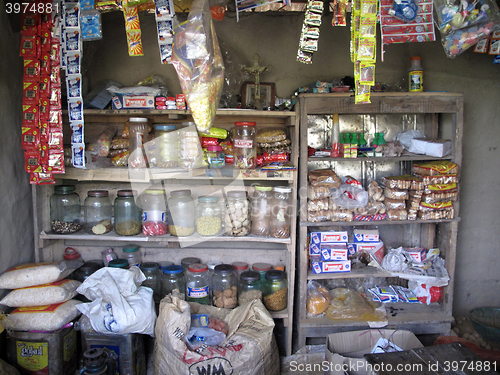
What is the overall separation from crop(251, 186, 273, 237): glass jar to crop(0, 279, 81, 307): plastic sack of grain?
1201 millimetres

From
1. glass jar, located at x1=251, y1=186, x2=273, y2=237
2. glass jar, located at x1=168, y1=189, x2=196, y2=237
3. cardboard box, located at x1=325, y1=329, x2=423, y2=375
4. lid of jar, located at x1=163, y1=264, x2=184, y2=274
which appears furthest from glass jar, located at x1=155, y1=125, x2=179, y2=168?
cardboard box, located at x1=325, y1=329, x2=423, y2=375

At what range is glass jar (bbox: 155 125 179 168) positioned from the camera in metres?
2.31

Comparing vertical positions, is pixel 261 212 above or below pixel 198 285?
above

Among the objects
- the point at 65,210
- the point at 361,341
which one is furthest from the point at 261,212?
the point at 65,210

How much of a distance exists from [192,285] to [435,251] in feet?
5.63

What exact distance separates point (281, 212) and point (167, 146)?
2.79 feet

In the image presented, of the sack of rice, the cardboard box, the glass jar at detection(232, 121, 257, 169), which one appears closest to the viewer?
the sack of rice

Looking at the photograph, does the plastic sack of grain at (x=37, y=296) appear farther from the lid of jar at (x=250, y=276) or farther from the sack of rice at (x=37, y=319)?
the lid of jar at (x=250, y=276)

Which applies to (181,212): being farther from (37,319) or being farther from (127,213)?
(37,319)

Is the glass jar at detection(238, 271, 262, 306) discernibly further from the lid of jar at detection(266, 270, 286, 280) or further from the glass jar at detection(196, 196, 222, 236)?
the glass jar at detection(196, 196, 222, 236)

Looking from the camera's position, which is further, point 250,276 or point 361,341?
point 250,276

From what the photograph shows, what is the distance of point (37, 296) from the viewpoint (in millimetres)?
2061

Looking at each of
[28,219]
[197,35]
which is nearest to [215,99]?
[197,35]

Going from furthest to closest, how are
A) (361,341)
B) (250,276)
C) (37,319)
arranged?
(250,276) < (361,341) < (37,319)
